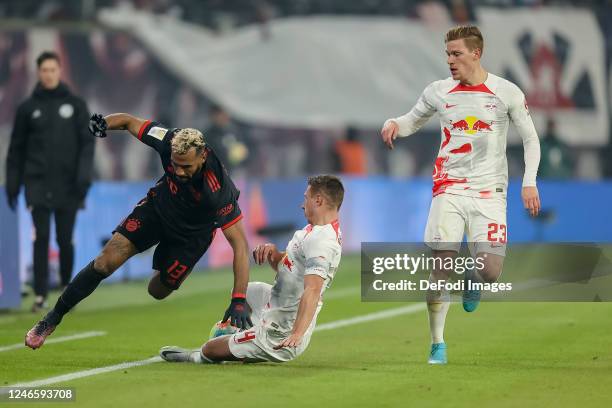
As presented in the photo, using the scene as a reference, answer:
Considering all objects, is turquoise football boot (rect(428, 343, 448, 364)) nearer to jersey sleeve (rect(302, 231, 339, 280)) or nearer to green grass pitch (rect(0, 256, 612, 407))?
green grass pitch (rect(0, 256, 612, 407))

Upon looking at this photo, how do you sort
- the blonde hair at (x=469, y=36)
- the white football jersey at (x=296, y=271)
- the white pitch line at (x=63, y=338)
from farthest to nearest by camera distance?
the white pitch line at (x=63, y=338), the blonde hair at (x=469, y=36), the white football jersey at (x=296, y=271)

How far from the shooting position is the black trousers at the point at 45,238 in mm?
13570

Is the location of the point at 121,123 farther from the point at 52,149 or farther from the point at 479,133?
the point at 52,149

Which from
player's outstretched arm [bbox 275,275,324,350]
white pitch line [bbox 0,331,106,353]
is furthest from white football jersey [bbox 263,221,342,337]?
white pitch line [bbox 0,331,106,353]

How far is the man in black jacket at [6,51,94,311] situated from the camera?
13602 mm

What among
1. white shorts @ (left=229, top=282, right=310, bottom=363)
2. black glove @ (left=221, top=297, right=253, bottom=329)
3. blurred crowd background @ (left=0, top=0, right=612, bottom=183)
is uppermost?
blurred crowd background @ (left=0, top=0, right=612, bottom=183)

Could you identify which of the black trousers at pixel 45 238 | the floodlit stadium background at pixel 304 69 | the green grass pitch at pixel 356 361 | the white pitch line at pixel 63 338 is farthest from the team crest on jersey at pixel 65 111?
the floodlit stadium background at pixel 304 69

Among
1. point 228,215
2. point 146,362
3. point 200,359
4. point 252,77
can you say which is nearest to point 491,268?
point 228,215

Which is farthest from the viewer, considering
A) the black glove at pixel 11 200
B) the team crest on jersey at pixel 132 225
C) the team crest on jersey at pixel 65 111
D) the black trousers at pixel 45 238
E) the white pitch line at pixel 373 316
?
the team crest on jersey at pixel 65 111

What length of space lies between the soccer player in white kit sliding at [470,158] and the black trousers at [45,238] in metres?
5.01

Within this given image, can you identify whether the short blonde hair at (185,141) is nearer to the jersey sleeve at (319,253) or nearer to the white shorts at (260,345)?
the jersey sleeve at (319,253)

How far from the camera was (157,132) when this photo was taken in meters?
9.64

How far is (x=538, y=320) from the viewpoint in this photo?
12.7 metres

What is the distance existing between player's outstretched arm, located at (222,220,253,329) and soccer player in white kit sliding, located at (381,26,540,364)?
1.19m
